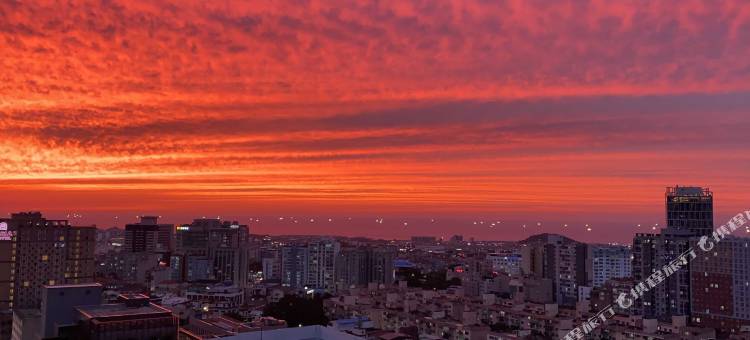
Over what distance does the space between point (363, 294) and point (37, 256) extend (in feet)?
64.7

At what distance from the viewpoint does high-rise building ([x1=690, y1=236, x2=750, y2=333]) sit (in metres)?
31.6

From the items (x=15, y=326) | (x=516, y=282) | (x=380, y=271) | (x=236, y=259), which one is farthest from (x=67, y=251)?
(x=516, y=282)

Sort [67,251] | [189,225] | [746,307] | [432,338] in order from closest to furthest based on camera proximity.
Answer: [432,338]
[746,307]
[67,251]
[189,225]

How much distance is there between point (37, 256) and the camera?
3725 centimetres

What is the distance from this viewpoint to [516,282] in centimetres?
4409

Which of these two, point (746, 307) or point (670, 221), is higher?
point (670, 221)

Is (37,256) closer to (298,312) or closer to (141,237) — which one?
(298,312)

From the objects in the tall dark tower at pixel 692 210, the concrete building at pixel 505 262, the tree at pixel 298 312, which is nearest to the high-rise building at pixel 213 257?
the tree at pixel 298 312

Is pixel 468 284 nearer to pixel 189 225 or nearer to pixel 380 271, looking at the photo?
pixel 380 271

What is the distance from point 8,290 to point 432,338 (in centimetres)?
2569

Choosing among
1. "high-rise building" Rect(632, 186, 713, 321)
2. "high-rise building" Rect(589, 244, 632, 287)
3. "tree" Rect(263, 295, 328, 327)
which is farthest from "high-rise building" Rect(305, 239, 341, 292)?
"high-rise building" Rect(632, 186, 713, 321)

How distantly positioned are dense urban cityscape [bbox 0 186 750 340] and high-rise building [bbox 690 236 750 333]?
53mm

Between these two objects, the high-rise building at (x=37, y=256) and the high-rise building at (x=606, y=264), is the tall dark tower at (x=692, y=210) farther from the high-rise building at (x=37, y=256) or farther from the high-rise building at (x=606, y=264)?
the high-rise building at (x=37, y=256)

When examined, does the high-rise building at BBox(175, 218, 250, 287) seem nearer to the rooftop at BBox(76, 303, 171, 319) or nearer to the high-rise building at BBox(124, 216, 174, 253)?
the high-rise building at BBox(124, 216, 174, 253)
